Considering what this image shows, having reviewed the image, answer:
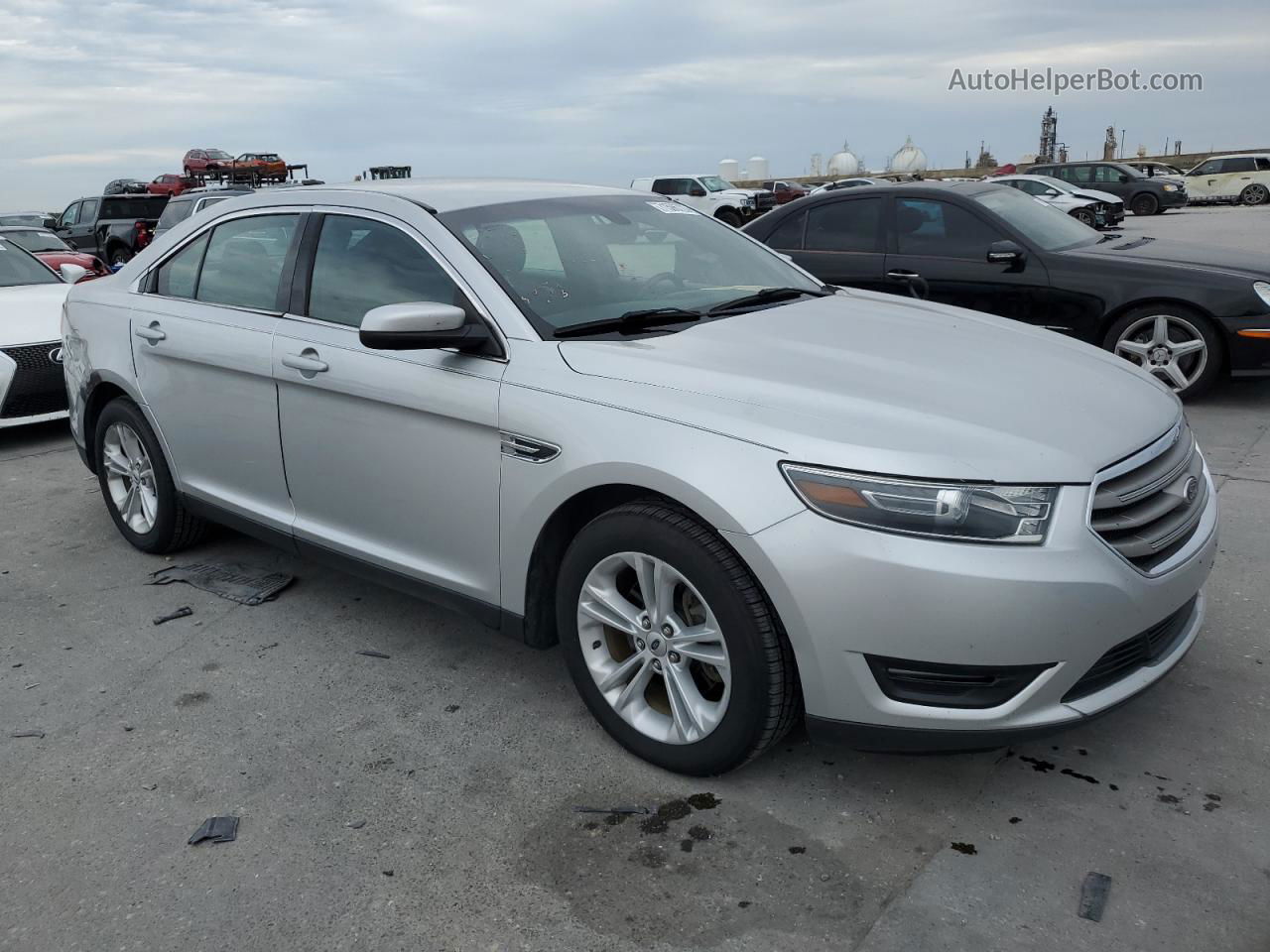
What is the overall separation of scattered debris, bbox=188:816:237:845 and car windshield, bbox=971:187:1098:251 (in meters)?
6.65

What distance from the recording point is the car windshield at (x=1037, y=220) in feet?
25.8

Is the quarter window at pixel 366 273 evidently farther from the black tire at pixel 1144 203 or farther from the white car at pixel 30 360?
the black tire at pixel 1144 203

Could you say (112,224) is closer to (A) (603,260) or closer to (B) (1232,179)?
→ (A) (603,260)

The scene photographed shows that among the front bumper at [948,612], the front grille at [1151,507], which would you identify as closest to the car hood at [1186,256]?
the front grille at [1151,507]

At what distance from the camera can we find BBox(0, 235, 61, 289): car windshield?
8859 millimetres

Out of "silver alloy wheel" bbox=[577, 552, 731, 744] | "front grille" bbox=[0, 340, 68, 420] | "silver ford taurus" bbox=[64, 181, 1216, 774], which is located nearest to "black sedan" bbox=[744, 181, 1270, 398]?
"silver ford taurus" bbox=[64, 181, 1216, 774]

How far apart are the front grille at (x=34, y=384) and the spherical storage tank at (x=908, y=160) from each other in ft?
292

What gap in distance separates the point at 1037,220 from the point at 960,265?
0.77m

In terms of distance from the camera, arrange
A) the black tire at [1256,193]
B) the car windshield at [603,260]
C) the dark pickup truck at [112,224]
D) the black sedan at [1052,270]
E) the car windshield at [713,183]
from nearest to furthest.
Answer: the car windshield at [603,260] → the black sedan at [1052,270] → the dark pickup truck at [112,224] → the car windshield at [713,183] → the black tire at [1256,193]

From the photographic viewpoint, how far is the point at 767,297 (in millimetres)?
4027

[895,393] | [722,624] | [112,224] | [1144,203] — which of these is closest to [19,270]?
[722,624]

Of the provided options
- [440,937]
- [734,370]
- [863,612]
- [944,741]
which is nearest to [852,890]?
[944,741]

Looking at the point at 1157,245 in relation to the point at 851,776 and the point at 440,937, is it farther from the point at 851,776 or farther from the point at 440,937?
the point at 440,937

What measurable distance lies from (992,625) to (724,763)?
84cm
